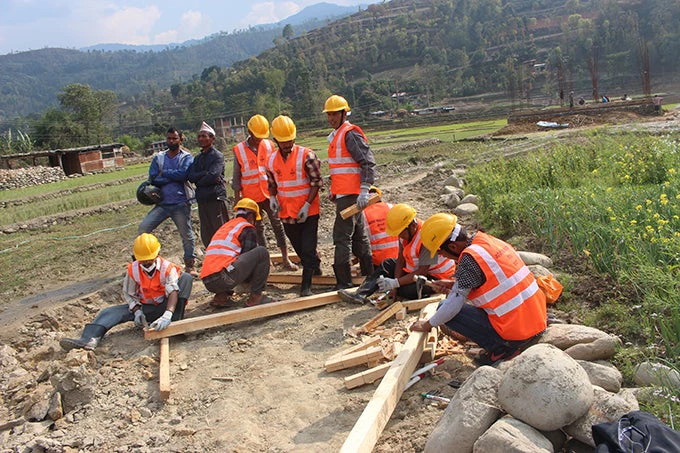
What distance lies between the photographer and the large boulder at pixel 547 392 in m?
2.84

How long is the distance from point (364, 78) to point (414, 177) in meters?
82.9

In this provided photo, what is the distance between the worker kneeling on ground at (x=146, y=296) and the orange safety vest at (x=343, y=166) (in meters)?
1.86

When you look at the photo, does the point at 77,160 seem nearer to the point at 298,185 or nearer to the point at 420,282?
the point at 298,185

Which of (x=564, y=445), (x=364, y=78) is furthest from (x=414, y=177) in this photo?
(x=364, y=78)

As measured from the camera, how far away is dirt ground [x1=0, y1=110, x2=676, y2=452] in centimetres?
386

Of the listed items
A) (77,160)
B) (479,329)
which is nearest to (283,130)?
(479,329)

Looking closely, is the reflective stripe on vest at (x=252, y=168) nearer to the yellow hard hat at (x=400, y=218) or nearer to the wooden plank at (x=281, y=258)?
the wooden plank at (x=281, y=258)

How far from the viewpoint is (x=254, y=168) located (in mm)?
7172

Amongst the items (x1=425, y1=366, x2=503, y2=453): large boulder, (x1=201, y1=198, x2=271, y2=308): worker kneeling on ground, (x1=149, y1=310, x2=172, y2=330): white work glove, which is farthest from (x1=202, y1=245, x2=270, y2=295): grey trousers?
(x1=425, y1=366, x2=503, y2=453): large boulder

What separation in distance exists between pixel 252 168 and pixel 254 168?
0.09ft

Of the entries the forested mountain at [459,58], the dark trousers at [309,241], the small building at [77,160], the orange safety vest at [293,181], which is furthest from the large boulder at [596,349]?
the forested mountain at [459,58]

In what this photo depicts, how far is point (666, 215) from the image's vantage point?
507 centimetres

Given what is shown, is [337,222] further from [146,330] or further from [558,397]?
[558,397]

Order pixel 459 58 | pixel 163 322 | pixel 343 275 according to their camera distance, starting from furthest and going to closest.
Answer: pixel 459 58 < pixel 343 275 < pixel 163 322
